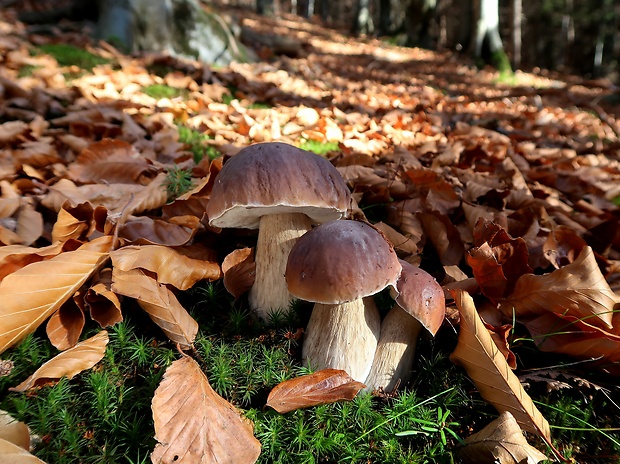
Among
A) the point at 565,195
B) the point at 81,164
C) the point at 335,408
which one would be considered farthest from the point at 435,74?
the point at 335,408

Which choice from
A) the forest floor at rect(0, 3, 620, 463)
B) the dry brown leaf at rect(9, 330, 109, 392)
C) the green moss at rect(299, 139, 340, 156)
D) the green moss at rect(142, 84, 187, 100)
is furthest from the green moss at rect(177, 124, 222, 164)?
the dry brown leaf at rect(9, 330, 109, 392)

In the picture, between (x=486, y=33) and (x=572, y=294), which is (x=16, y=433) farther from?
(x=486, y=33)

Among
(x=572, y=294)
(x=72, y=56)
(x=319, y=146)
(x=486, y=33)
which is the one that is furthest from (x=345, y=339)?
(x=486, y=33)

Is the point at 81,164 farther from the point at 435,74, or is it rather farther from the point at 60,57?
the point at 435,74

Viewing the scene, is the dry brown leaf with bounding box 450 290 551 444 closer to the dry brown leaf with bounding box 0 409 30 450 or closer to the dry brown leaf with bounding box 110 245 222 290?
the dry brown leaf with bounding box 110 245 222 290

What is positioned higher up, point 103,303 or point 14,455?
point 103,303

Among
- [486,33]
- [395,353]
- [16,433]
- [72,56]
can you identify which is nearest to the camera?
[16,433]

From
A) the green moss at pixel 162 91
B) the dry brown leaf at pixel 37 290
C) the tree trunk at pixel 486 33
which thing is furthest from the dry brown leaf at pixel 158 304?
the tree trunk at pixel 486 33
